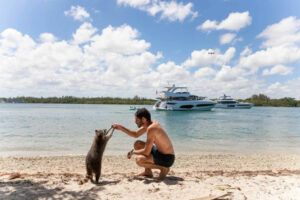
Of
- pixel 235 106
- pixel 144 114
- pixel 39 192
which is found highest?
pixel 144 114

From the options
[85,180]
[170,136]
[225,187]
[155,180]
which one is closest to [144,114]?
[155,180]

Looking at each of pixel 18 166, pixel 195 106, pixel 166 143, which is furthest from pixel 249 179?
pixel 195 106

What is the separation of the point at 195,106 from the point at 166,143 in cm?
4849

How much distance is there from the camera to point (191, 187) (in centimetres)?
337

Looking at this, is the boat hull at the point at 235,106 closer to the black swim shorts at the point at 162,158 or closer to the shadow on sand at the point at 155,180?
the shadow on sand at the point at 155,180

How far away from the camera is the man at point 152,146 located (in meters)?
3.34

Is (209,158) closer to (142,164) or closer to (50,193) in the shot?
(142,164)

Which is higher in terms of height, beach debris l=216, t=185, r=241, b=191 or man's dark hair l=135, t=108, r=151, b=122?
man's dark hair l=135, t=108, r=151, b=122

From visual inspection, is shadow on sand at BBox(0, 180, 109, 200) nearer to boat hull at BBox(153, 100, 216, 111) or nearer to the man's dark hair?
the man's dark hair

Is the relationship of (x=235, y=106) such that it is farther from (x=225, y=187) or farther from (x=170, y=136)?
(x=225, y=187)

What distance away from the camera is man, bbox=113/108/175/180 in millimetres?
3336

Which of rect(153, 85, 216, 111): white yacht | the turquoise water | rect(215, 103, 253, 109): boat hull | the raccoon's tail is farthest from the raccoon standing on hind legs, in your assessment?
rect(215, 103, 253, 109): boat hull

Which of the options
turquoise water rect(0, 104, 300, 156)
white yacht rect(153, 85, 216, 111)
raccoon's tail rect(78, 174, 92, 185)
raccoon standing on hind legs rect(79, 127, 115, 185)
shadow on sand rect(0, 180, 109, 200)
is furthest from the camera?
white yacht rect(153, 85, 216, 111)

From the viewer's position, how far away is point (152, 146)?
3568 mm
